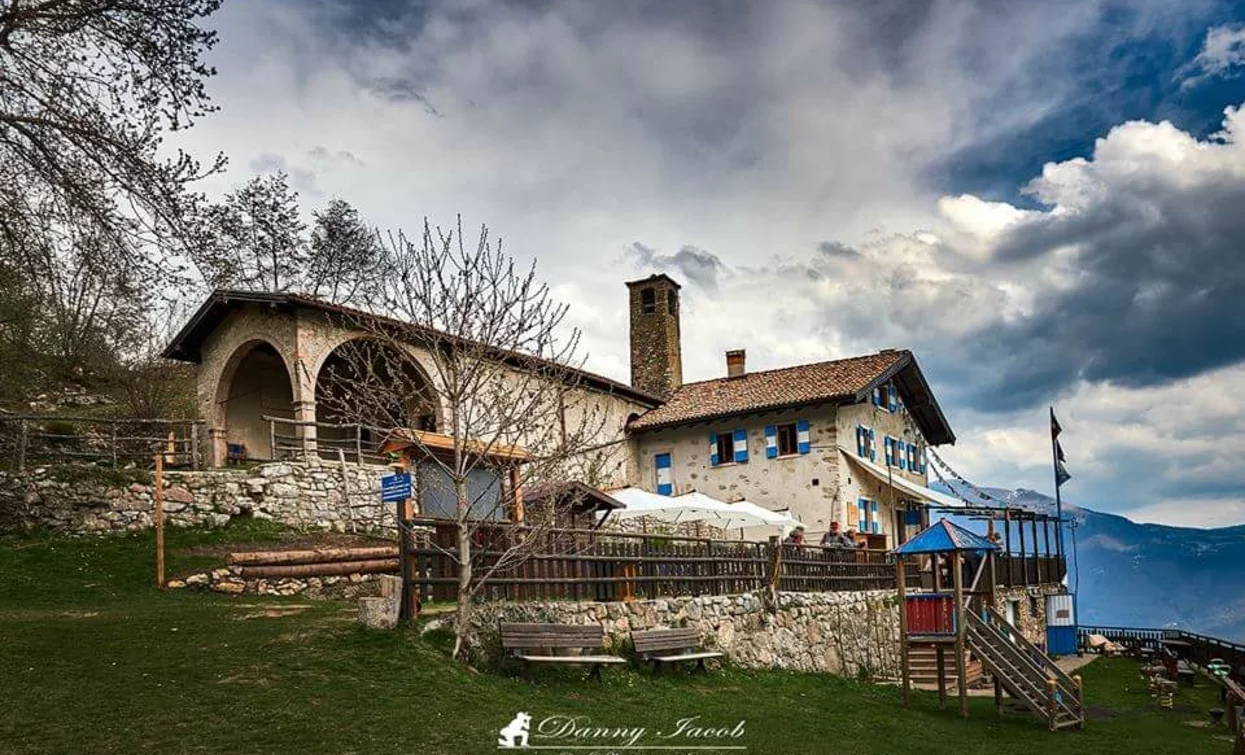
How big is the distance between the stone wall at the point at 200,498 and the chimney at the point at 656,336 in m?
14.9

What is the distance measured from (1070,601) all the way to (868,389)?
13.9 m

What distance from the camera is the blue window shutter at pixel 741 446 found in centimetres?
3197

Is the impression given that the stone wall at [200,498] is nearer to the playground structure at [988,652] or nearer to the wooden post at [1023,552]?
the playground structure at [988,652]

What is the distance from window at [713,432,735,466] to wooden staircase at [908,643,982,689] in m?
11.1

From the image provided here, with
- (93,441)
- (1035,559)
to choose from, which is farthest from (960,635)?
(1035,559)

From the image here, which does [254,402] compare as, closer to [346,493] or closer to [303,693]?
[346,493]

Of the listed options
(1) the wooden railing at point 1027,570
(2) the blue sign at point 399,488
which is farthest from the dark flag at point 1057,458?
(2) the blue sign at point 399,488

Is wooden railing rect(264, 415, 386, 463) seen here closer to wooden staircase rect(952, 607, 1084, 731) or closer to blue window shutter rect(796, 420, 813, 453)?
Result: wooden staircase rect(952, 607, 1084, 731)

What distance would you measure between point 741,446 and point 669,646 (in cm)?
1842

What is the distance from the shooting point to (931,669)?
2098 centimetres

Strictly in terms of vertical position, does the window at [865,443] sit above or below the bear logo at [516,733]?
above

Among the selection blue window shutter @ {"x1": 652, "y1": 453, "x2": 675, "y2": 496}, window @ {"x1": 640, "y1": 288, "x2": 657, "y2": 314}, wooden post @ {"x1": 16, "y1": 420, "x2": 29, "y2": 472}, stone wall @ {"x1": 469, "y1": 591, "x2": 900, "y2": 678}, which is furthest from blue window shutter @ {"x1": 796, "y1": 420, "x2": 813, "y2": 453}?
wooden post @ {"x1": 16, "y1": 420, "x2": 29, "y2": 472}

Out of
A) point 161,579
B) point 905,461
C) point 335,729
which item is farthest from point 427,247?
point 905,461

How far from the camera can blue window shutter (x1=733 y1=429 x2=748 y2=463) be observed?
3197 centimetres
